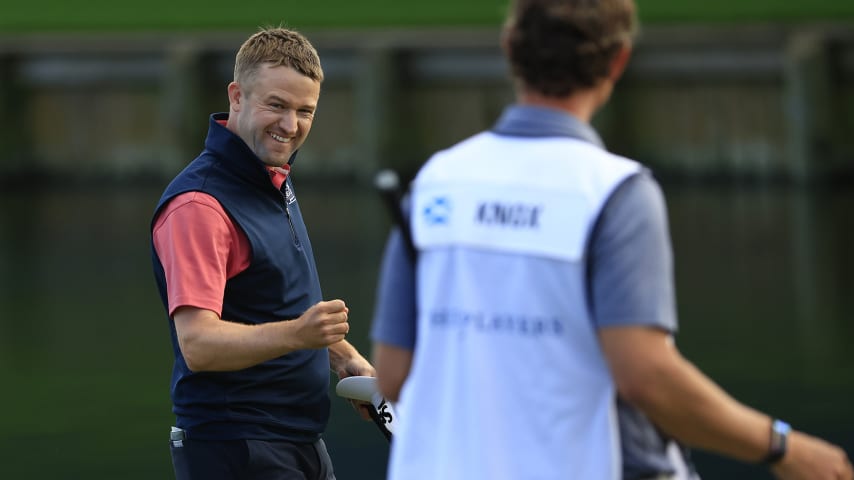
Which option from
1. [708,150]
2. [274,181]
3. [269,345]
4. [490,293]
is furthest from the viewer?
[708,150]

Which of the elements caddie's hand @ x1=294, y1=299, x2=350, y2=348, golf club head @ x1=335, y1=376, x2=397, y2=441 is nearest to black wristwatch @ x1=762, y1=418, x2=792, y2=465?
caddie's hand @ x1=294, y1=299, x2=350, y2=348

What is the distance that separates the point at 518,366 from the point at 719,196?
55.9ft

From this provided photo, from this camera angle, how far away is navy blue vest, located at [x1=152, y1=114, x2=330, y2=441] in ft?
11.6

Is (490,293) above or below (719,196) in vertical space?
above

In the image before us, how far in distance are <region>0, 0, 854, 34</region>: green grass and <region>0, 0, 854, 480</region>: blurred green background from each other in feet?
0.12

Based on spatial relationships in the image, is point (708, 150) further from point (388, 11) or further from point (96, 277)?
point (96, 277)

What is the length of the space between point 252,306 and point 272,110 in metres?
0.45

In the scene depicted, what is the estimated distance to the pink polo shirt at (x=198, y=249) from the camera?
337 cm

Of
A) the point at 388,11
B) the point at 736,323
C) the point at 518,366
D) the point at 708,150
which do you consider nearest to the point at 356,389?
the point at 518,366

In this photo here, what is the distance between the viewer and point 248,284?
3.54 m

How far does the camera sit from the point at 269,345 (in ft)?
11.1

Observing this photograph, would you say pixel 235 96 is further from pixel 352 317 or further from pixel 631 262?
pixel 352 317

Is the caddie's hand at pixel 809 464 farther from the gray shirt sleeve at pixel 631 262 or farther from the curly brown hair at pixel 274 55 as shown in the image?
the curly brown hair at pixel 274 55

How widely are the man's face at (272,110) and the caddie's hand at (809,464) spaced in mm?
1520
